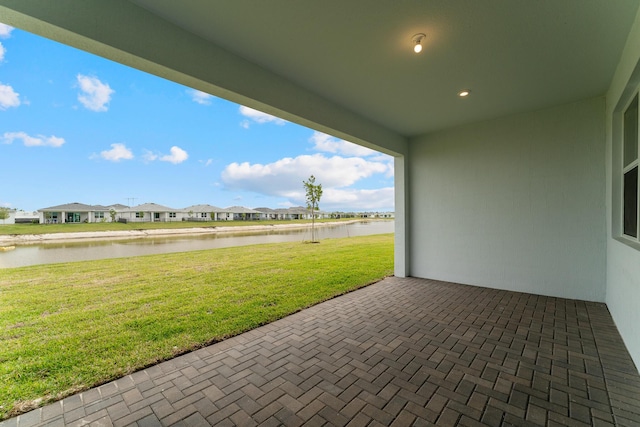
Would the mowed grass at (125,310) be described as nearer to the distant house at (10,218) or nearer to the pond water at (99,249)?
the pond water at (99,249)

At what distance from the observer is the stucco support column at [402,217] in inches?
229

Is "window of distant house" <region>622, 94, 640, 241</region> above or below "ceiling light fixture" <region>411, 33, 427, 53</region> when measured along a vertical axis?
below

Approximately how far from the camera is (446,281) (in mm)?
5410

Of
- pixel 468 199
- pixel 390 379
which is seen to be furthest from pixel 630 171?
pixel 390 379

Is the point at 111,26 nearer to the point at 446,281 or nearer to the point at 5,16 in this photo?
the point at 5,16

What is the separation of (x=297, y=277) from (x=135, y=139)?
42675 millimetres

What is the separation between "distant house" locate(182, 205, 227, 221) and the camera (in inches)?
1884

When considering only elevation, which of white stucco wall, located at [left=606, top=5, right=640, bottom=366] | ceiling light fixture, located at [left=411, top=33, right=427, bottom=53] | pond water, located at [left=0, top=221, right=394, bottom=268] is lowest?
pond water, located at [left=0, top=221, right=394, bottom=268]

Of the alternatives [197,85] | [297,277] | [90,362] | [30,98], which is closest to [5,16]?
[197,85]

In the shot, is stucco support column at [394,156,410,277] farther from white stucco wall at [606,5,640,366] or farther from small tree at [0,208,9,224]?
small tree at [0,208,9,224]

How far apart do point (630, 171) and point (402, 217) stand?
3.38m

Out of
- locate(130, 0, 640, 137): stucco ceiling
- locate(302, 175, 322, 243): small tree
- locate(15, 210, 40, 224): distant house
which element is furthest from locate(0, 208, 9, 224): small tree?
locate(130, 0, 640, 137): stucco ceiling

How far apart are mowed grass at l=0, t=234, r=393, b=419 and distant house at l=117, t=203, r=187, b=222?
1554 inches

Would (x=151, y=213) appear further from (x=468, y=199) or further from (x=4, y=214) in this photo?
(x=468, y=199)
